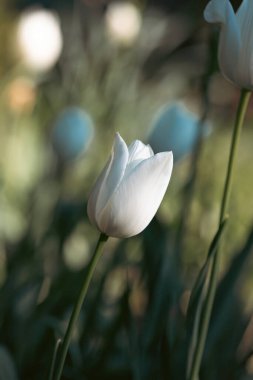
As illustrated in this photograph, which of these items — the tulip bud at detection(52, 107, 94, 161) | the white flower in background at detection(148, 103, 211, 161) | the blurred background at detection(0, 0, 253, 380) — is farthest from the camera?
the tulip bud at detection(52, 107, 94, 161)

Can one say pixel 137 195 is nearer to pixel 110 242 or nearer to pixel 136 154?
pixel 136 154

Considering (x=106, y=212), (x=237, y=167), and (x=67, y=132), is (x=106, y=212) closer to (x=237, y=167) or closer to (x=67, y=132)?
(x=67, y=132)

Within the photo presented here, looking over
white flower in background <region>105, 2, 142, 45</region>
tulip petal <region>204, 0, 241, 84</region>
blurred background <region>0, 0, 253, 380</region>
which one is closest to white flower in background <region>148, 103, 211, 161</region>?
blurred background <region>0, 0, 253, 380</region>

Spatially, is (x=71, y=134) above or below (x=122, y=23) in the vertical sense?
below

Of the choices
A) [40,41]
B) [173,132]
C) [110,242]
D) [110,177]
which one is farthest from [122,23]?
[110,177]

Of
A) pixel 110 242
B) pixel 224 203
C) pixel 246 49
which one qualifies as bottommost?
pixel 110 242

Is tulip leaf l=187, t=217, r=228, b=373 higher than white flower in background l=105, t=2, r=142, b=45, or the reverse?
white flower in background l=105, t=2, r=142, b=45

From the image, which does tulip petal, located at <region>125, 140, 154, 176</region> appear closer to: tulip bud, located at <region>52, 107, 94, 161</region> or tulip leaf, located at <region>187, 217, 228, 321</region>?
tulip leaf, located at <region>187, 217, 228, 321</region>
